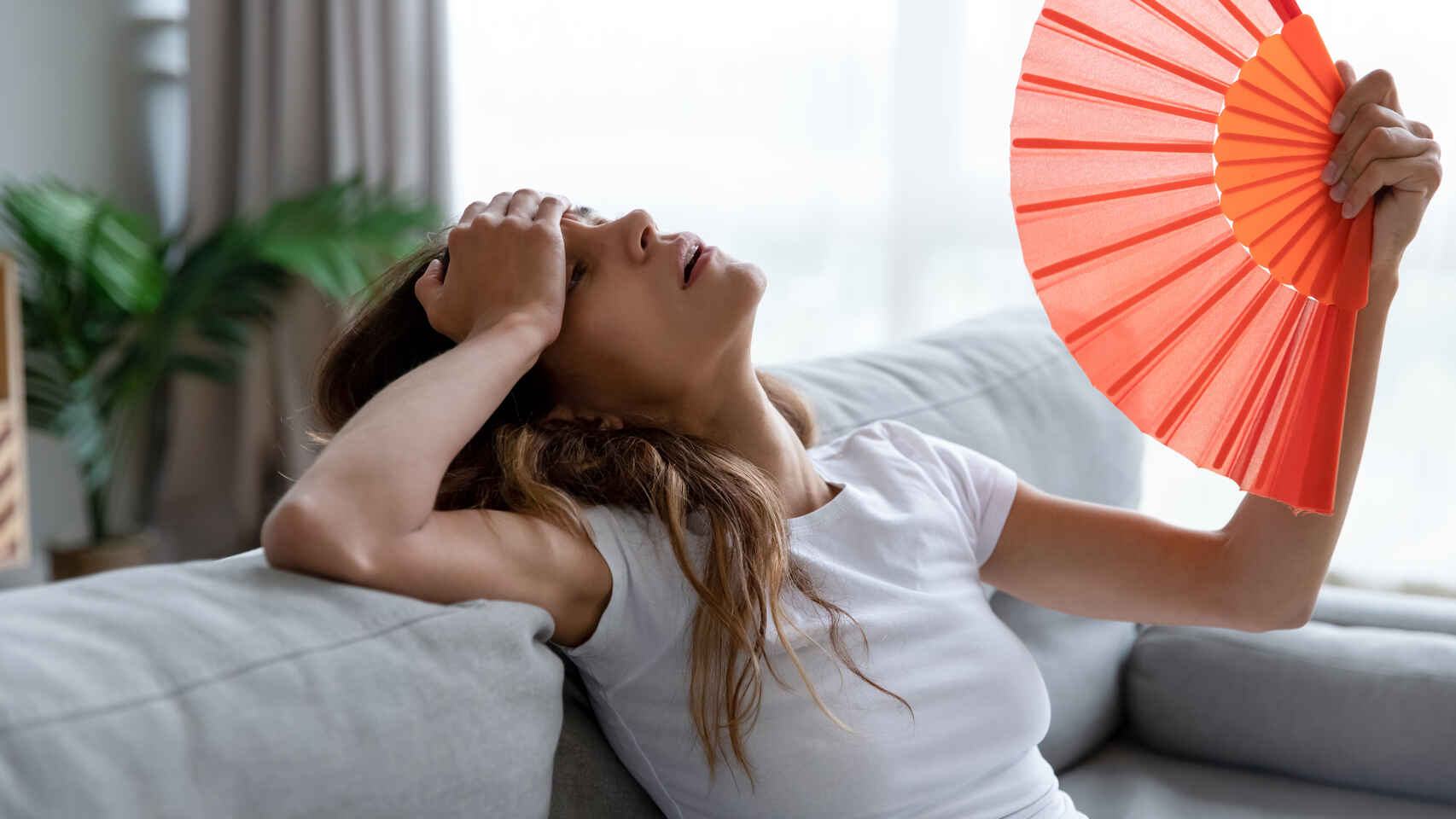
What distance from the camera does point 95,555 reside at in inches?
124

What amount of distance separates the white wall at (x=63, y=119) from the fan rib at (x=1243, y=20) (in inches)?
129

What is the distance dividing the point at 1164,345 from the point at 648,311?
0.45 m

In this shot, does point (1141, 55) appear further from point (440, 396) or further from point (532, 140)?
point (532, 140)

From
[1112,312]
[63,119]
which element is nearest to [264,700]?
[1112,312]

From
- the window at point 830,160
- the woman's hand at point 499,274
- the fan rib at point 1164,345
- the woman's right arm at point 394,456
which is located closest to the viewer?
the woman's right arm at point 394,456

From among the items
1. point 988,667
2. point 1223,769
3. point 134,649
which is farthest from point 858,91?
point 134,649

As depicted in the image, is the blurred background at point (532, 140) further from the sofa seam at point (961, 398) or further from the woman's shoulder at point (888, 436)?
the woman's shoulder at point (888, 436)

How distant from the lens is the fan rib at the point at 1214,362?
87 centimetres

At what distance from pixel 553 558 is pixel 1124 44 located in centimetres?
56

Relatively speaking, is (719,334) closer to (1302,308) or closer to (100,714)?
(1302,308)

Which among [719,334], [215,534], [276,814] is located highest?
[719,334]

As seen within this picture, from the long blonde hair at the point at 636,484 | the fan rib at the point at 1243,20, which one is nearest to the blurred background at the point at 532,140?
the long blonde hair at the point at 636,484

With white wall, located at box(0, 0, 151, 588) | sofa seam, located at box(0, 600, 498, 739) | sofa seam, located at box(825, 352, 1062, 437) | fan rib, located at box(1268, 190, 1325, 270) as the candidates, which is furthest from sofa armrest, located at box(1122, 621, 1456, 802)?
white wall, located at box(0, 0, 151, 588)

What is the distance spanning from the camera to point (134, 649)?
26.6 inches
